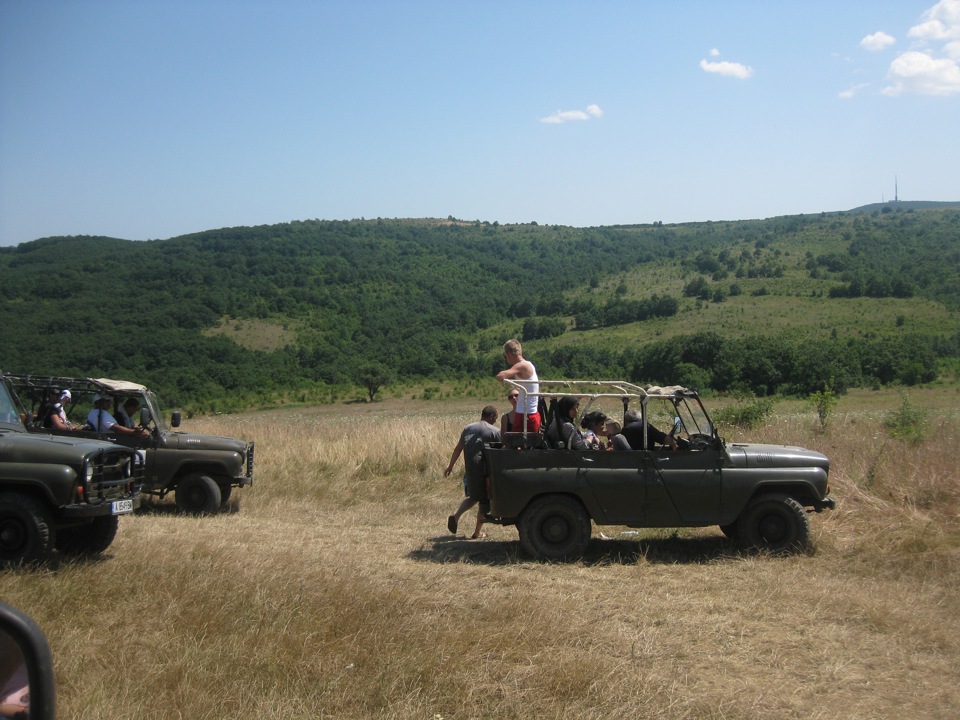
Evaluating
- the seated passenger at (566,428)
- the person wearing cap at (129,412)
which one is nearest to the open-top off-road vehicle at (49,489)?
the person wearing cap at (129,412)

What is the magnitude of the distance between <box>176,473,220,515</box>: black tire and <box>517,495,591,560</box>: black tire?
540 cm

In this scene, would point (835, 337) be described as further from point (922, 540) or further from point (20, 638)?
point (20, 638)

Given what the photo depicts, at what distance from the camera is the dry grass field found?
483 centimetres

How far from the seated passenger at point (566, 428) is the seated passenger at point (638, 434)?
0.53m

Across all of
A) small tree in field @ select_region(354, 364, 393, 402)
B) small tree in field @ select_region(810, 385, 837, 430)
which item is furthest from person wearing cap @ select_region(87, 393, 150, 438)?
small tree in field @ select_region(354, 364, 393, 402)

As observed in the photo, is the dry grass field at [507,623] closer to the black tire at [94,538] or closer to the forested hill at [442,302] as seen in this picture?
the black tire at [94,538]

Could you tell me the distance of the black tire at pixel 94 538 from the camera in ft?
28.2

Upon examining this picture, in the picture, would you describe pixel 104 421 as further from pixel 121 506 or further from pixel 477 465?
pixel 477 465

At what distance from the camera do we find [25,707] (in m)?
2.49

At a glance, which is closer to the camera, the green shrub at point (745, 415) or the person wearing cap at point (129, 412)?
the person wearing cap at point (129, 412)

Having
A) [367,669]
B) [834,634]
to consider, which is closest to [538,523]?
[834,634]

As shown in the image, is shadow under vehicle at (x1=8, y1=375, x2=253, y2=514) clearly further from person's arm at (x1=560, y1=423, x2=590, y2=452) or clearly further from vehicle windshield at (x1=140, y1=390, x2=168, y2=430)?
person's arm at (x1=560, y1=423, x2=590, y2=452)

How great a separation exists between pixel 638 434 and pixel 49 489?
235 inches

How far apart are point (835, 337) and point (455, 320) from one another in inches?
1627
